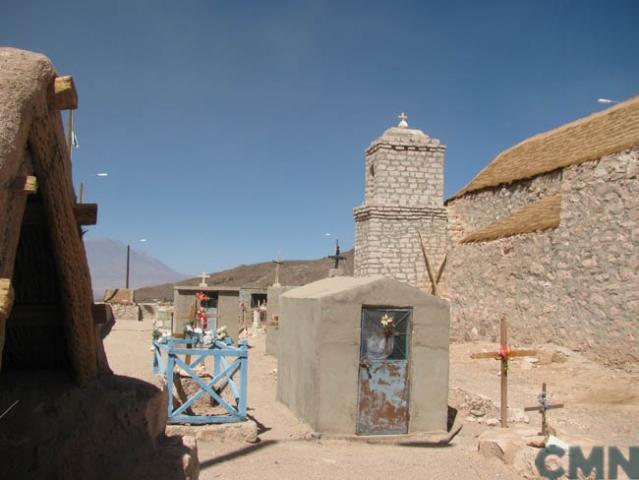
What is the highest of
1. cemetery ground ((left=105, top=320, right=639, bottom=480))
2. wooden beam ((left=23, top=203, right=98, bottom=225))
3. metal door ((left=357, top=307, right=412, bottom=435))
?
wooden beam ((left=23, top=203, right=98, bottom=225))

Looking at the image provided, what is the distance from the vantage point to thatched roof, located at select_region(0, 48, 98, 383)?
3.05 metres

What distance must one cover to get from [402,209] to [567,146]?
6010 millimetres

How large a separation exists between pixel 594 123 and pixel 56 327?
18.1 metres

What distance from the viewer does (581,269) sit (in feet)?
48.7

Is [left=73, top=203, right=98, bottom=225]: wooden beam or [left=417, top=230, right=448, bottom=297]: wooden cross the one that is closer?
[left=73, top=203, right=98, bottom=225]: wooden beam

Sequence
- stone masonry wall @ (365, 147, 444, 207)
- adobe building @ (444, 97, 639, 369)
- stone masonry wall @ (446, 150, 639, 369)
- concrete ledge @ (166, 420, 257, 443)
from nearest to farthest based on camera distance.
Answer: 1. concrete ledge @ (166, 420, 257, 443)
2. stone masonry wall @ (446, 150, 639, 369)
3. adobe building @ (444, 97, 639, 369)
4. stone masonry wall @ (365, 147, 444, 207)

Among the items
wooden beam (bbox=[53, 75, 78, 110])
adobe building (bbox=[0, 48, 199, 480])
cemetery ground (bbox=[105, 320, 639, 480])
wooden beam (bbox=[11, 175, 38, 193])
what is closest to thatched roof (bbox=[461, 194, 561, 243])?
cemetery ground (bbox=[105, 320, 639, 480])

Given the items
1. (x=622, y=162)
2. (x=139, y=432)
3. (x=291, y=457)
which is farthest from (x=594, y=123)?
(x=139, y=432)

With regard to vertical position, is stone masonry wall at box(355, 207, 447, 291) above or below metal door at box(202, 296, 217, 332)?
above

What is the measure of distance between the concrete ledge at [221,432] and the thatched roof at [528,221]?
34.1ft

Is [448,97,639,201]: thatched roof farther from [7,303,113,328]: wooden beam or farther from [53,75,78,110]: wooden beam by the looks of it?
[53,75,78,110]: wooden beam

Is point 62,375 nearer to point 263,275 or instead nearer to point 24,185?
point 24,185

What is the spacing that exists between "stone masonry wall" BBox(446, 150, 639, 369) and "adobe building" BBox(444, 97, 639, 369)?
0.02m

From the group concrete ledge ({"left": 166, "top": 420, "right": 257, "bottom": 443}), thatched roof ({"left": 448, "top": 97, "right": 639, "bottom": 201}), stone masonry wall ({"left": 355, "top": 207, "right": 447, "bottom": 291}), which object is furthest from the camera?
stone masonry wall ({"left": 355, "top": 207, "right": 447, "bottom": 291})
